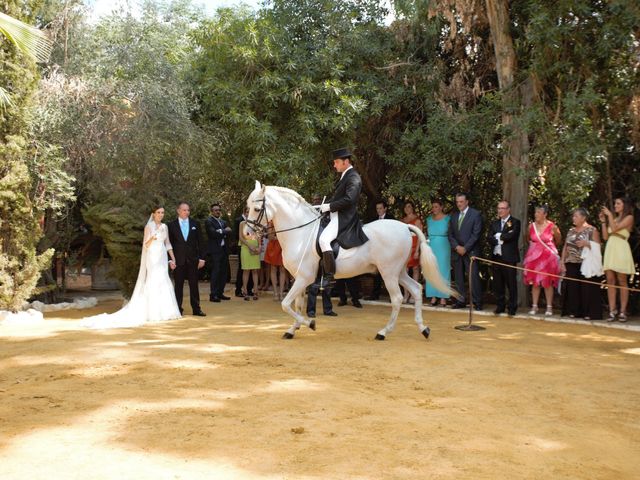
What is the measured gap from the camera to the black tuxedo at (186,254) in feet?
38.3

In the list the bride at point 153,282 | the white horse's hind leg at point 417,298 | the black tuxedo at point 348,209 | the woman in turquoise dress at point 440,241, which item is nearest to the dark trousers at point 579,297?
the woman in turquoise dress at point 440,241

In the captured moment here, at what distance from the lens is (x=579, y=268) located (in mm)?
11359

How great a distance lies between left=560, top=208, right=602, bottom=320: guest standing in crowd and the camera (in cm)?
1120

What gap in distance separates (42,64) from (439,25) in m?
8.11

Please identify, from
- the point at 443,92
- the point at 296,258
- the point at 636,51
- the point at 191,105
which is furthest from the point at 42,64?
the point at 636,51

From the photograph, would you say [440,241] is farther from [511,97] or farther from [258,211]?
[258,211]

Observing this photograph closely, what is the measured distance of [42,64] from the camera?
1274 centimetres

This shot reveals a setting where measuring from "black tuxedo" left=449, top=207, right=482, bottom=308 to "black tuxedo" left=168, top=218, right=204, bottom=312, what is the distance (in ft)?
16.0

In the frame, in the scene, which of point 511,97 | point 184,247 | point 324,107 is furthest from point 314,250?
point 511,97

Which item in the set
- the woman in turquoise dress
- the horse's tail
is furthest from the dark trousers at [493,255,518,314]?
the horse's tail

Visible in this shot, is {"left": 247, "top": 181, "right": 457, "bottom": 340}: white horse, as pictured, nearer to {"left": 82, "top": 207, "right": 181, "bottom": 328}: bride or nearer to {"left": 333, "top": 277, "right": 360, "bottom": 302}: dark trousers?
{"left": 82, "top": 207, "right": 181, "bottom": 328}: bride

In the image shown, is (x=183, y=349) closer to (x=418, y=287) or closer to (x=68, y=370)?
(x=68, y=370)

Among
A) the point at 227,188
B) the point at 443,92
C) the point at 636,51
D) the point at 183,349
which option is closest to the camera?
the point at 183,349

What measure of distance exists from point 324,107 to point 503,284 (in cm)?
494
